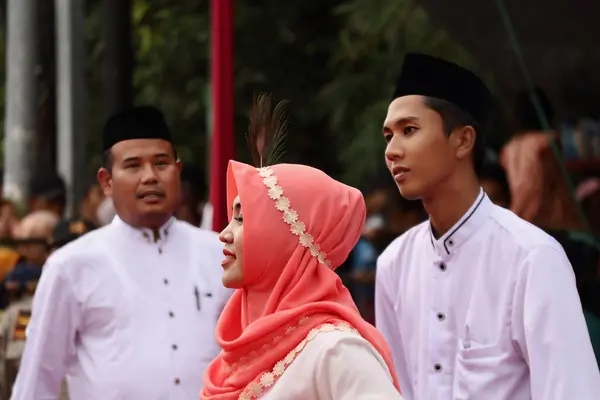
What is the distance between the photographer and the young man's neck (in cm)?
513

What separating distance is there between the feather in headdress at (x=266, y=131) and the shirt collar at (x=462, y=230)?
874 mm

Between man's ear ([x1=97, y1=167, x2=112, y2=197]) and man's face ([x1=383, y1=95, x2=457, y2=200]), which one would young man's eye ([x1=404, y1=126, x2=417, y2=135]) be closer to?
man's face ([x1=383, y1=95, x2=457, y2=200])

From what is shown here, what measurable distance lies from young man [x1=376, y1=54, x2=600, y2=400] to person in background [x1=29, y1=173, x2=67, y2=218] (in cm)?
811

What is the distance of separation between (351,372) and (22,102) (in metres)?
12.5

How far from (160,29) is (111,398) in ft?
43.9

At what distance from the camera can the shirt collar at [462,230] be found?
16.8 feet

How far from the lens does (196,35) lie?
1877 cm

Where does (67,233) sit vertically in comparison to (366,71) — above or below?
below

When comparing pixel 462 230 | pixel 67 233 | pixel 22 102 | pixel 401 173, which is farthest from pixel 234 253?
pixel 22 102

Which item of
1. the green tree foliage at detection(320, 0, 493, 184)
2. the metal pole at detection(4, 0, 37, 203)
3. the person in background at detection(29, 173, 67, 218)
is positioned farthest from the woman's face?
the metal pole at detection(4, 0, 37, 203)

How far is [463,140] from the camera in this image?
17.0 ft

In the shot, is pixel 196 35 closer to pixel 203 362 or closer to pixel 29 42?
pixel 29 42

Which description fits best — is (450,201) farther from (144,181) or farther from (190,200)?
(190,200)

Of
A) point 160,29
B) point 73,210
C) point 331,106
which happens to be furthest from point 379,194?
point 160,29
